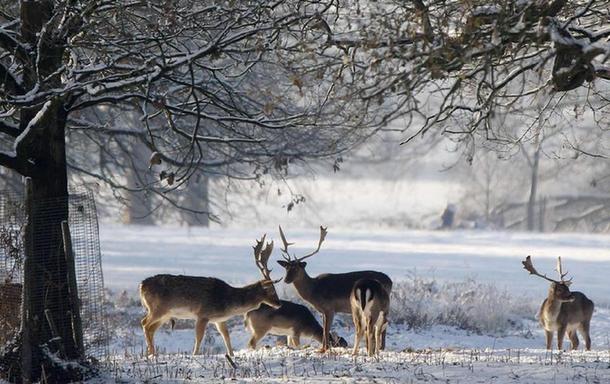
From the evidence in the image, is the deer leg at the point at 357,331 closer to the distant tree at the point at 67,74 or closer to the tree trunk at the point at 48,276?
the distant tree at the point at 67,74

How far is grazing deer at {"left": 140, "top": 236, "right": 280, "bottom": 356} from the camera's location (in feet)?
45.9

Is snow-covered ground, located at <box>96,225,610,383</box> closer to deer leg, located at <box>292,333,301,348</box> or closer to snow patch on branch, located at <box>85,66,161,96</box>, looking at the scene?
deer leg, located at <box>292,333,301,348</box>

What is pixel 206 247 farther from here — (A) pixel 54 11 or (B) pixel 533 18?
(B) pixel 533 18

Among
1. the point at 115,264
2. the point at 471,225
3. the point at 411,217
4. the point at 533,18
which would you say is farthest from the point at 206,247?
the point at 533,18

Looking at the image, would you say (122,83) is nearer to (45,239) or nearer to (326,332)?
(45,239)

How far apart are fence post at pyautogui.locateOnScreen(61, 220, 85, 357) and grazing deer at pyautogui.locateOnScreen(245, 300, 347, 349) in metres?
4.42

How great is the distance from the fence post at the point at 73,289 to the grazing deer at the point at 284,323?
442 cm

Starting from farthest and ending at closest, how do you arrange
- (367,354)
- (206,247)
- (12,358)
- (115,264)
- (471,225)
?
(471,225) < (206,247) < (115,264) < (367,354) < (12,358)

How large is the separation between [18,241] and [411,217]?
44349 millimetres

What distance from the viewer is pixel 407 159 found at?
2271 inches

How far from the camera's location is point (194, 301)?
46.4ft

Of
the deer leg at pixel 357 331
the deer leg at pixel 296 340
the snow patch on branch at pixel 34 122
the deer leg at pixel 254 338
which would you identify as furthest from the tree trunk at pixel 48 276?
the deer leg at pixel 296 340

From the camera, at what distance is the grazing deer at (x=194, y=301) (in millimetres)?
13977

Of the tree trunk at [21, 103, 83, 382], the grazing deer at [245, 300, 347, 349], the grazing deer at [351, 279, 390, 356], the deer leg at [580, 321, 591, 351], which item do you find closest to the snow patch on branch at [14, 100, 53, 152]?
the tree trunk at [21, 103, 83, 382]
